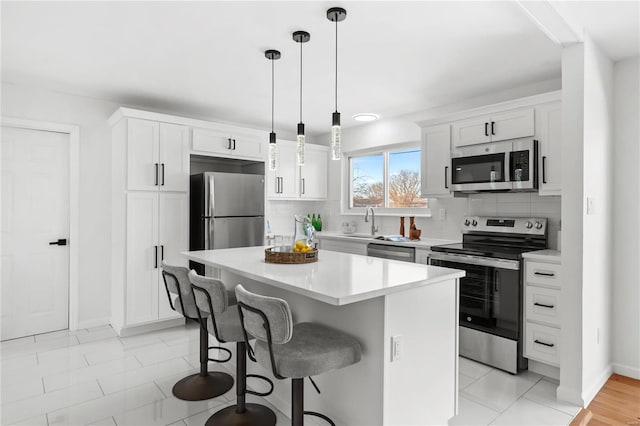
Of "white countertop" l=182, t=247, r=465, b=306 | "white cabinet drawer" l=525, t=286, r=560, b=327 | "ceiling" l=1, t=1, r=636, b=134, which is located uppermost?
"ceiling" l=1, t=1, r=636, b=134

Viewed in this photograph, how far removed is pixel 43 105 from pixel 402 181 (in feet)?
13.0

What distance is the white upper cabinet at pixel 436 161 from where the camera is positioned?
3.82 m

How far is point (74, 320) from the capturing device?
3994 mm

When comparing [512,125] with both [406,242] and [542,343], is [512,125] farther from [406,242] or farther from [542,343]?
[542,343]

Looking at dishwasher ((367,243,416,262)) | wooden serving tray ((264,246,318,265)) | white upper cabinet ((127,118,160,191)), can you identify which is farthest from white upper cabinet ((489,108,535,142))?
white upper cabinet ((127,118,160,191))

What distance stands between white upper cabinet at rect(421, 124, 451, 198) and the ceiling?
39cm

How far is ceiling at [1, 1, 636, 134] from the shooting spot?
233cm

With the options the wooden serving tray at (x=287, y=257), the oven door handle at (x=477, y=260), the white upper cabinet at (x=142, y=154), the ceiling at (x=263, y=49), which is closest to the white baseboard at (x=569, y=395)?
the oven door handle at (x=477, y=260)

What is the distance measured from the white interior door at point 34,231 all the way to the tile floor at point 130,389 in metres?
0.29

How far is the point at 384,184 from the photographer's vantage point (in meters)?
5.05

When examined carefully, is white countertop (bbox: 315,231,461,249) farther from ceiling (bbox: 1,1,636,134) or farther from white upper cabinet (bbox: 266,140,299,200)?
ceiling (bbox: 1,1,636,134)

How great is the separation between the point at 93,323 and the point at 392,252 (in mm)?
3269

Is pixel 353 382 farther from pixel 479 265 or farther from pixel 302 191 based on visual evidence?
pixel 302 191

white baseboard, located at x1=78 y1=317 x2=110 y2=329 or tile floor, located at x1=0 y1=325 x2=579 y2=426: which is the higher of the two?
white baseboard, located at x1=78 y1=317 x2=110 y2=329
